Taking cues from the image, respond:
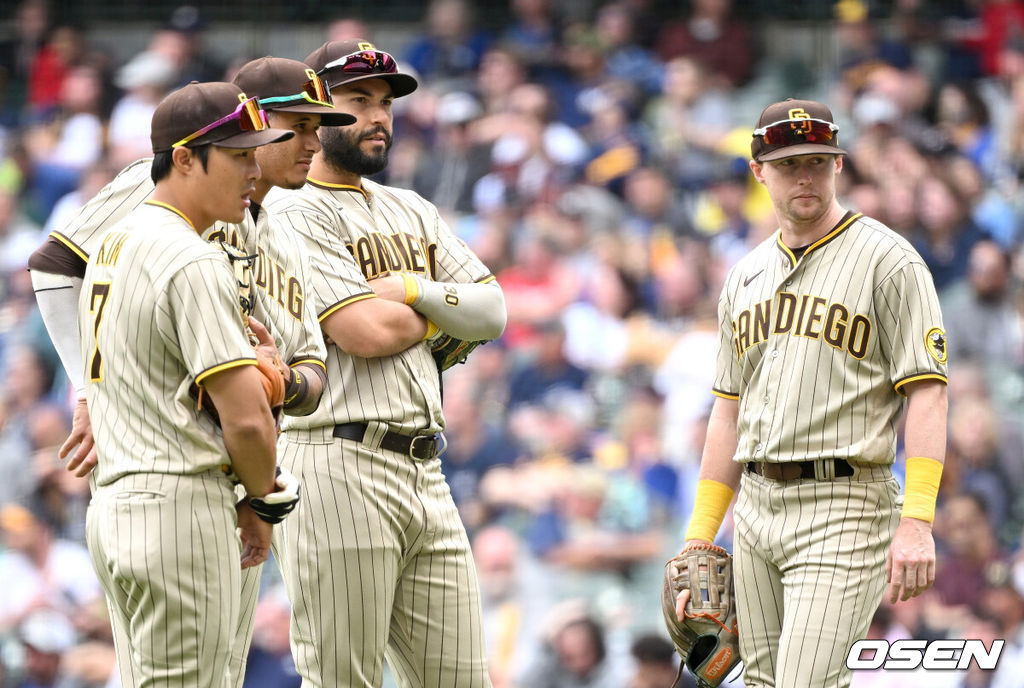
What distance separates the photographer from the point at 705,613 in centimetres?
453

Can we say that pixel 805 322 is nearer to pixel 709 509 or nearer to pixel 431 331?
pixel 709 509

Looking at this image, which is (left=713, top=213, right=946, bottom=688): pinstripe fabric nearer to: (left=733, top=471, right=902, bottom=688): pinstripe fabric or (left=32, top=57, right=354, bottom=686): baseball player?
(left=733, top=471, right=902, bottom=688): pinstripe fabric

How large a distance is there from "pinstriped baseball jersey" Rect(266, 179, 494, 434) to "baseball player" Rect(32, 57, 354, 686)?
0.15 m

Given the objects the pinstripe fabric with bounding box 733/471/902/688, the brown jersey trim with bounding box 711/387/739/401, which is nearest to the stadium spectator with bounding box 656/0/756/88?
the brown jersey trim with bounding box 711/387/739/401

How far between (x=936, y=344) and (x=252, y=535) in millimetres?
2065

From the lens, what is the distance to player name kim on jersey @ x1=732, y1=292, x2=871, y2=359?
433 cm

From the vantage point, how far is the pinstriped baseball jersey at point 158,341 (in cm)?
325

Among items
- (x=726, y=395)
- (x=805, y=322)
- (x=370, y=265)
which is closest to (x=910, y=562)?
(x=805, y=322)

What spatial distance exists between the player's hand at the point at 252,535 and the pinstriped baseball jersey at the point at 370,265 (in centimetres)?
61

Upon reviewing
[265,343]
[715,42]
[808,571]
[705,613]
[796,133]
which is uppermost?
[715,42]

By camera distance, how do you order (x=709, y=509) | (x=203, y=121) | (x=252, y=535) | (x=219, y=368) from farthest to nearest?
(x=709, y=509), (x=252, y=535), (x=203, y=121), (x=219, y=368)

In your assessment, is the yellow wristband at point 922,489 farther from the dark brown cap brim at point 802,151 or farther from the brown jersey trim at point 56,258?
the brown jersey trim at point 56,258

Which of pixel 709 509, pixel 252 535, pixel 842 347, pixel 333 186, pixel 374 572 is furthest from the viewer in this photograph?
pixel 709 509

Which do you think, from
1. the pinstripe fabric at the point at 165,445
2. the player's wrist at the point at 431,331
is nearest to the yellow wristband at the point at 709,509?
the player's wrist at the point at 431,331
